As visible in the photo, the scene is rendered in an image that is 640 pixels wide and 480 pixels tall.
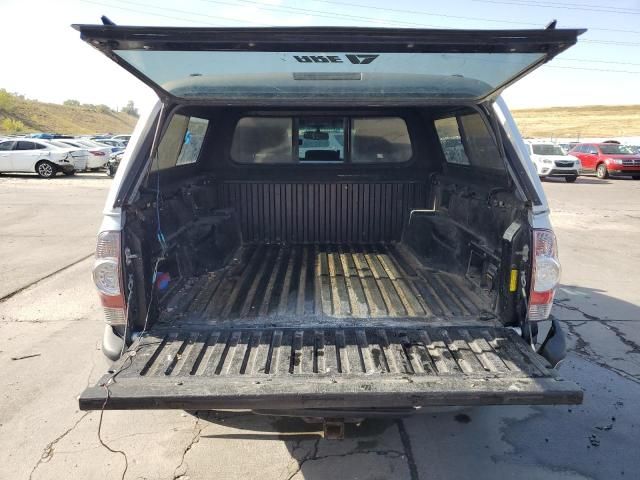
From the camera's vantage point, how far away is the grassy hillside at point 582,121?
1848 inches

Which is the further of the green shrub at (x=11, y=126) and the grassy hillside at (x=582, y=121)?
the green shrub at (x=11, y=126)

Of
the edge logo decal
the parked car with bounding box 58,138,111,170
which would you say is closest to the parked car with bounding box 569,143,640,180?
the edge logo decal

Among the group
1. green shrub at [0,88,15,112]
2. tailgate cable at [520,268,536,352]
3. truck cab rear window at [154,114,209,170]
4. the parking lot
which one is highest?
green shrub at [0,88,15,112]

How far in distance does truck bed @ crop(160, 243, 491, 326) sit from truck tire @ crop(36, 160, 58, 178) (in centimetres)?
1820

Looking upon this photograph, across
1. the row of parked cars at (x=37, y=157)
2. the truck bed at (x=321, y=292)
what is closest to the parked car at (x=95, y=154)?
the row of parked cars at (x=37, y=157)

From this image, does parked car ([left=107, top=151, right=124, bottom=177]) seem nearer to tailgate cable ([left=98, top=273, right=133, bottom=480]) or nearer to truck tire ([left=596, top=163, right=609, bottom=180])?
tailgate cable ([left=98, top=273, right=133, bottom=480])

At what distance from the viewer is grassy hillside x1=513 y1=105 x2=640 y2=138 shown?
154ft

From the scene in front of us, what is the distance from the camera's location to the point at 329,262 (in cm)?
446

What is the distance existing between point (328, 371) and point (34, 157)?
21.0 meters

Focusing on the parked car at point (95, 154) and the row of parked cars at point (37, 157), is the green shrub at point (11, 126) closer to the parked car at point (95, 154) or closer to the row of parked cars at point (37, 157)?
the parked car at point (95, 154)

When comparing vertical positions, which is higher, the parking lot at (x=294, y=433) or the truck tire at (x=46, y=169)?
the truck tire at (x=46, y=169)

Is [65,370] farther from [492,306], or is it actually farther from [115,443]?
[492,306]

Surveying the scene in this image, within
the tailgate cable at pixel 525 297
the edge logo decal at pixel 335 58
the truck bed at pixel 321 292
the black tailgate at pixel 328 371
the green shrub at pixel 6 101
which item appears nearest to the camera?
the black tailgate at pixel 328 371

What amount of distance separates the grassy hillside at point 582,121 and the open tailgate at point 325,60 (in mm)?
47615
